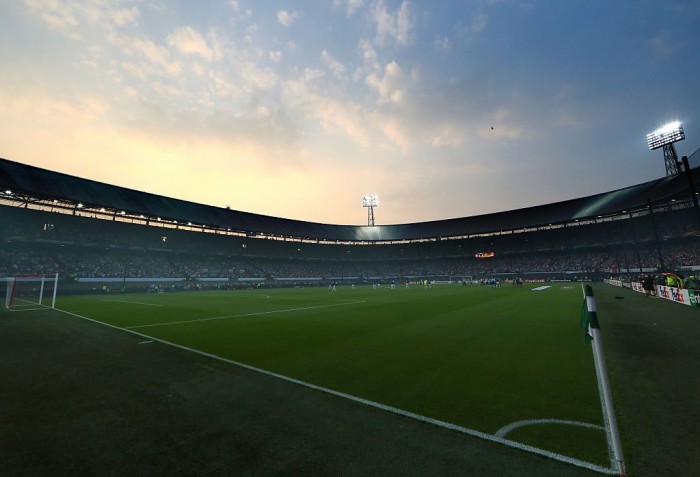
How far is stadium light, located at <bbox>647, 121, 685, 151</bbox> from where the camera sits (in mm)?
57656

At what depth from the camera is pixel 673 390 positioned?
5082 millimetres

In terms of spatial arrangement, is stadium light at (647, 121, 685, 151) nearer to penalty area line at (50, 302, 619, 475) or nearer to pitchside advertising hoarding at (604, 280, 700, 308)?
pitchside advertising hoarding at (604, 280, 700, 308)

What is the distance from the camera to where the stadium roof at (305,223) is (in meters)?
45.2

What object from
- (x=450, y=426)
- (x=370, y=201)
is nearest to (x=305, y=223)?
(x=370, y=201)

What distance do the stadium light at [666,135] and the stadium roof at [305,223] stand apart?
23.5 ft

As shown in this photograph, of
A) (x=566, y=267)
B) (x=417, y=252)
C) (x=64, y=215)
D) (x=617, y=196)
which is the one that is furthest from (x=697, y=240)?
(x=64, y=215)

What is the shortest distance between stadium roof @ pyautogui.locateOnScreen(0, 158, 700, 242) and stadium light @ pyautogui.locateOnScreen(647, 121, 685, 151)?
282 inches

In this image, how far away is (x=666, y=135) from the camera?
58.9 metres

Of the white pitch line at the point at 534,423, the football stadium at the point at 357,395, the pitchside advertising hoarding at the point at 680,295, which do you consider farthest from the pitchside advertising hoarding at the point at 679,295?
the white pitch line at the point at 534,423

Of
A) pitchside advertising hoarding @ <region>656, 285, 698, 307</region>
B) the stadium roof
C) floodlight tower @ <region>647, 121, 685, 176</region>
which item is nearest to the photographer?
pitchside advertising hoarding @ <region>656, 285, 698, 307</region>

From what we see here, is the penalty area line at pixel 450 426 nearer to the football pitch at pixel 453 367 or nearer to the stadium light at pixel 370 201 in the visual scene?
the football pitch at pixel 453 367

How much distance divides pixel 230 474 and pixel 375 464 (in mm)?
1430

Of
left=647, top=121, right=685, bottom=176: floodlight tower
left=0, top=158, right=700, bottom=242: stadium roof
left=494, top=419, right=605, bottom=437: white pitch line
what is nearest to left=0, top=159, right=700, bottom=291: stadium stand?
left=0, top=158, right=700, bottom=242: stadium roof

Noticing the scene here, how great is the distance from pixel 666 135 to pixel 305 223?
272 feet
